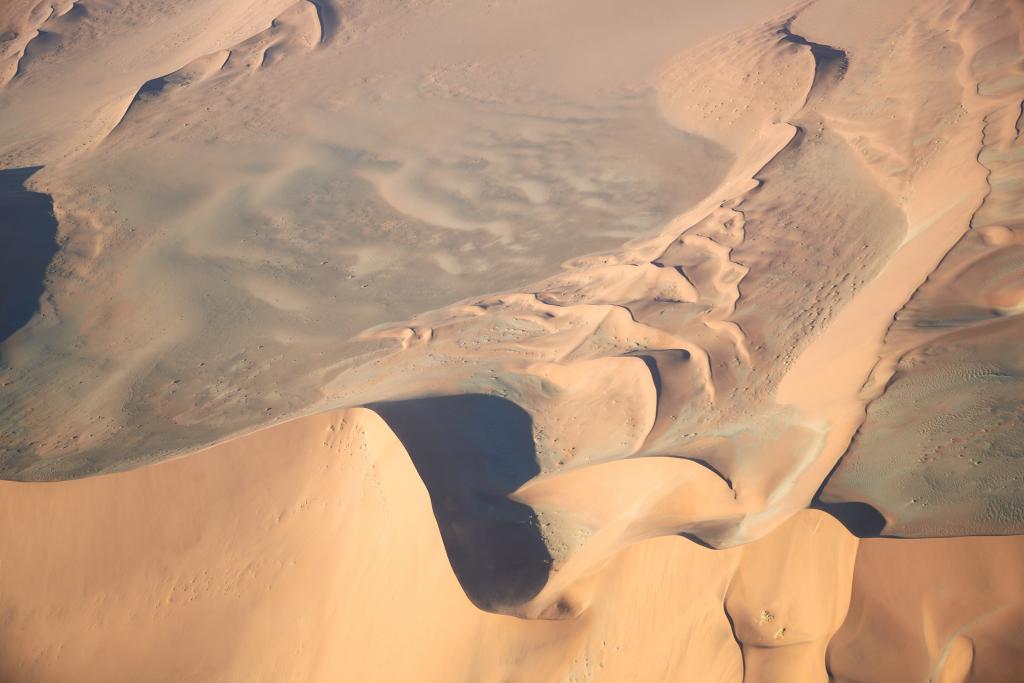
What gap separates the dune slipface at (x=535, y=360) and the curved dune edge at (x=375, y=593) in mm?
19

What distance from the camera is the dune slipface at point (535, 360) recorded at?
3.46 meters

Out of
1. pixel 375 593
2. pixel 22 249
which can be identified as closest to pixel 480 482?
pixel 375 593

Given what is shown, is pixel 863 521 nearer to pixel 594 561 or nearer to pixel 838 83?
pixel 594 561

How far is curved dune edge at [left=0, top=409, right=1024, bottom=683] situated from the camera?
290 centimetres

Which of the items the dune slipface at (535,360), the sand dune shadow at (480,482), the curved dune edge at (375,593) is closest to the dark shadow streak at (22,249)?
the dune slipface at (535,360)

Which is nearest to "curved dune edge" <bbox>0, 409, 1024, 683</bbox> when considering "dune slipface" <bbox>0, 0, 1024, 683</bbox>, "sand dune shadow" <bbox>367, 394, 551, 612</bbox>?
"dune slipface" <bbox>0, 0, 1024, 683</bbox>

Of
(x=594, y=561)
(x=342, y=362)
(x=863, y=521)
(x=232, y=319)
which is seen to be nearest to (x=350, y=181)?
(x=232, y=319)

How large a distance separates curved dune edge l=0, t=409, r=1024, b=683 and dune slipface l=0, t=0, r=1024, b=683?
0.02m

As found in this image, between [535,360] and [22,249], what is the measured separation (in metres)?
6.99

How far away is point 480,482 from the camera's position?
16.3 ft

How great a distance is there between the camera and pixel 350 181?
9922 mm

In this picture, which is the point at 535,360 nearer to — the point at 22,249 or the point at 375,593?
the point at 375,593

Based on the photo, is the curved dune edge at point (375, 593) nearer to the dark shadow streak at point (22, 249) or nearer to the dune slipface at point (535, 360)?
the dune slipface at point (535, 360)

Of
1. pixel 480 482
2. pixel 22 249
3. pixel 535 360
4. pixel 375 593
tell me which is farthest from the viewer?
pixel 22 249
